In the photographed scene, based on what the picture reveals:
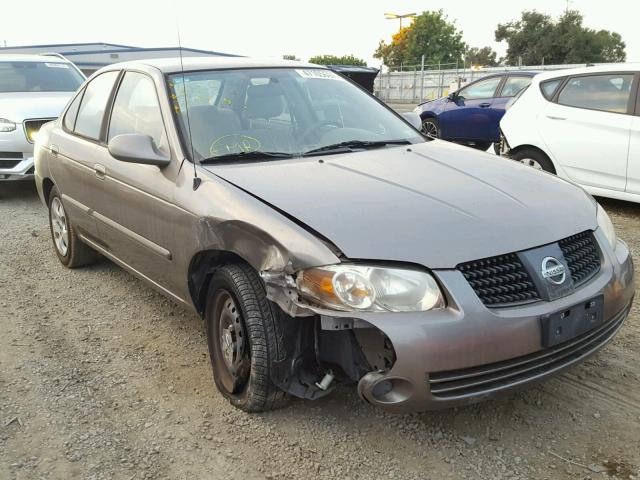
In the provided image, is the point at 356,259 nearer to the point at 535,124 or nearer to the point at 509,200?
the point at 509,200

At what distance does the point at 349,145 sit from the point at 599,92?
13.2 ft

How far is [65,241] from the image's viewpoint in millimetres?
4750

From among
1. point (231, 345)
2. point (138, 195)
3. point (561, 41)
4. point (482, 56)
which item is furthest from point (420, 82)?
point (482, 56)

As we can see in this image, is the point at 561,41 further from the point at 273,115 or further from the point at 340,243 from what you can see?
the point at 340,243

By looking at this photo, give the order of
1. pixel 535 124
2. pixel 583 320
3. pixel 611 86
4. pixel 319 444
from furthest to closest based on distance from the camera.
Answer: pixel 535 124, pixel 611 86, pixel 319 444, pixel 583 320

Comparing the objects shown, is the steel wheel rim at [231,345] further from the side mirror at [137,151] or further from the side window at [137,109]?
the side window at [137,109]

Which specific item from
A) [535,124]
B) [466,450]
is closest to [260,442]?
[466,450]

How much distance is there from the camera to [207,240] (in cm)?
276

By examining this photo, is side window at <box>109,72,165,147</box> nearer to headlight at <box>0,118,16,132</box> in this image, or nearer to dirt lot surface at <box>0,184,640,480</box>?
dirt lot surface at <box>0,184,640,480</box>

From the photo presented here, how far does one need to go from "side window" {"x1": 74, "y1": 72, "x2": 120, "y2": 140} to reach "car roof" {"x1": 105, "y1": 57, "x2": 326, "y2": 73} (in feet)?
0.58

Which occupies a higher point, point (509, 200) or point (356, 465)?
point (509, 200)

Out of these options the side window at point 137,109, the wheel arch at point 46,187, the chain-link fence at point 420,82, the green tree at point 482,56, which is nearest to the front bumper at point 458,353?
the side window at point 137,109

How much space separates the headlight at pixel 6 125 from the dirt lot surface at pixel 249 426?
435 centimetres

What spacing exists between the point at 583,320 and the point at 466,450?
2.32 ft
